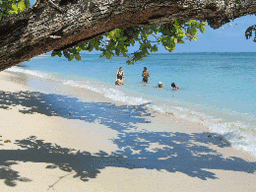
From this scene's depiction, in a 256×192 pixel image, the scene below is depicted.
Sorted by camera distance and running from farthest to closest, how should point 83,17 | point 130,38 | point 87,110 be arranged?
point 87,110
point 130,38
point 83,17

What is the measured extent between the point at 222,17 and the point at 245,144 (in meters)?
6.81

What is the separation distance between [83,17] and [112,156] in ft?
15.3

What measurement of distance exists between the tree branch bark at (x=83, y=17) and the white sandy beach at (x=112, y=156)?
2.89 m

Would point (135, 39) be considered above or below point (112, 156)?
above

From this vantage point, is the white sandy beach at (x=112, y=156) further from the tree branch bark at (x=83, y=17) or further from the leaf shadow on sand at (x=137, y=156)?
the tree branch bark at (x=83, y=17)

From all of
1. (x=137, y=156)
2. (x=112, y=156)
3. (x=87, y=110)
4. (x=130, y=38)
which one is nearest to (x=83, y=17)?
(x=130, y=38)

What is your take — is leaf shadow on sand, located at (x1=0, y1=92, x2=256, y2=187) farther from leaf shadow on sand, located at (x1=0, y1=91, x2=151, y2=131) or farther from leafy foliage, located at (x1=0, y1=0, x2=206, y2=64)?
leafy foliage, located at (x1=0, y1=0, x2=206, y2=64)

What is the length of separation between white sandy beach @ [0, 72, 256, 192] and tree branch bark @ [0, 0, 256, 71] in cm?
289

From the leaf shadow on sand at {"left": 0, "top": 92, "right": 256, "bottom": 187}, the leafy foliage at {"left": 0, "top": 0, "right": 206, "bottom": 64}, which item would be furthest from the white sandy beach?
the leafy foliage at {"left": 0, "top": 0, "right": 206, "bottom": 64}

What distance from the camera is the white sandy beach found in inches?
207

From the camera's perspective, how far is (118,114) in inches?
479

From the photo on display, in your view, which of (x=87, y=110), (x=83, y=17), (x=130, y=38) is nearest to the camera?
(x=83, y=17)

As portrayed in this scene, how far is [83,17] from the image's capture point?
2879mm

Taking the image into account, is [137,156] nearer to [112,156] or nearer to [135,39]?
[112,156]
